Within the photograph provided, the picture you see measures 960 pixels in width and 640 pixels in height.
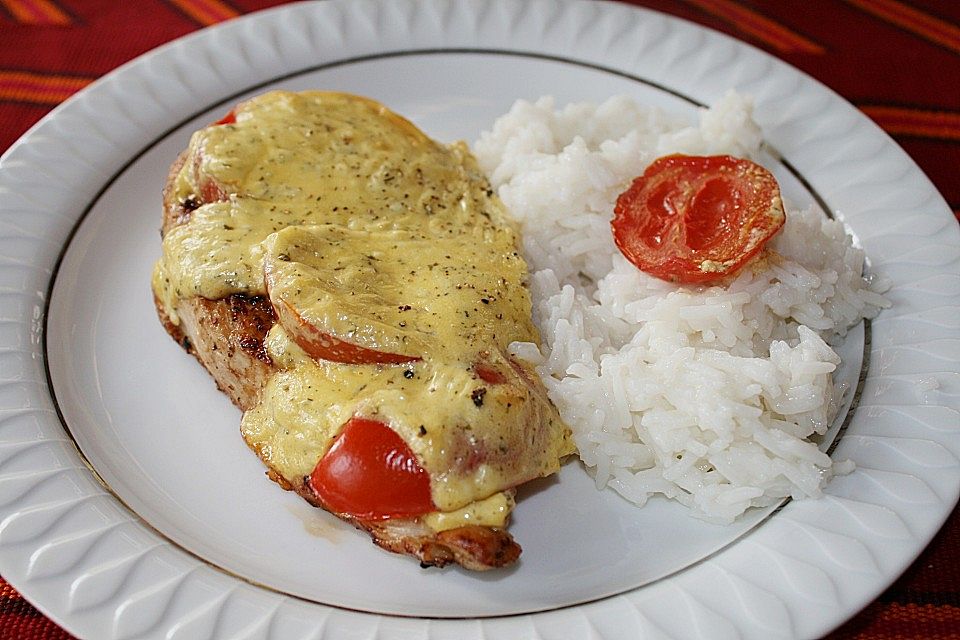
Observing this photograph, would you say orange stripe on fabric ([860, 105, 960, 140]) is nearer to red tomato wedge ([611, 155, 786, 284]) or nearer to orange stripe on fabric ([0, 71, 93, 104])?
red tomato wedge ([611, 155, 786, 284])

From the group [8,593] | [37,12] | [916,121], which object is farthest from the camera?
[37,12]

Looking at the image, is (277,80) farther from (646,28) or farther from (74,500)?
(74,500)

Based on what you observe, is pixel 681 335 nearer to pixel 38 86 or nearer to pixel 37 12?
pixel 38 86

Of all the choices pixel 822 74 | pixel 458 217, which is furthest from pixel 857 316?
pixel 822 74

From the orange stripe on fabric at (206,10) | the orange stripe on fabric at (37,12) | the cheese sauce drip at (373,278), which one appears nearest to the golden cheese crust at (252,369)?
the cheese sauce drip at (373,278)

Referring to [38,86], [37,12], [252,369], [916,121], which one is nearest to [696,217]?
[252,369]

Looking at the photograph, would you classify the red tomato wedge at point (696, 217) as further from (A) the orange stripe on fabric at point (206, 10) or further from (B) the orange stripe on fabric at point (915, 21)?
(A) the orange stripe on fabric at point (206, 10)

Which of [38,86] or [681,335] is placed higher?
[681,335]
